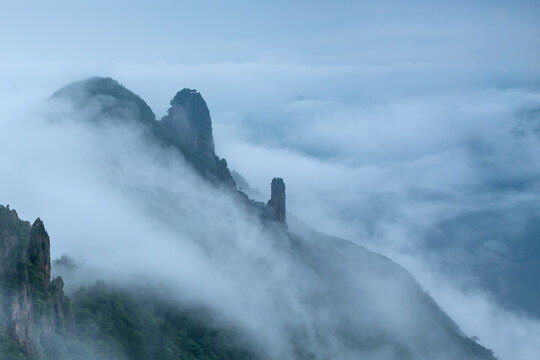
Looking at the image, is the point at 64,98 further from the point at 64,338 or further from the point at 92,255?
the point at 64,338

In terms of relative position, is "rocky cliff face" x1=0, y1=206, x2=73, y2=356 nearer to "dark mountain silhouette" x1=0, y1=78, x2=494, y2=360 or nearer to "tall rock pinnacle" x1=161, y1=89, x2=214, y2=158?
"dark mountain silhouette" x1=0, y1=78, x2=494, y2=360

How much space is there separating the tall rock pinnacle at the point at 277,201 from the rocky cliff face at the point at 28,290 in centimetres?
6319

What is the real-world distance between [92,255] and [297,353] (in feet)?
104

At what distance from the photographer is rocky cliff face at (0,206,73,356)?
47.5 m

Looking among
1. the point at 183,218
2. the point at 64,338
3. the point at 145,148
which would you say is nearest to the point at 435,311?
the point at 183,218

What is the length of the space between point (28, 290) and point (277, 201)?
70.1m

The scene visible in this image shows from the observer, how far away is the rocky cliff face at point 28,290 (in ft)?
156

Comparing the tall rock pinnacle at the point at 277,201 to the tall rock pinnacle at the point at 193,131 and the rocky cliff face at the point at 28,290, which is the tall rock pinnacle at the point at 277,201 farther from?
the rocky cliff face at the point at 28,290

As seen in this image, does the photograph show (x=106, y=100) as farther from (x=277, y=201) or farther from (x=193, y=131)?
(x=277, y=201)

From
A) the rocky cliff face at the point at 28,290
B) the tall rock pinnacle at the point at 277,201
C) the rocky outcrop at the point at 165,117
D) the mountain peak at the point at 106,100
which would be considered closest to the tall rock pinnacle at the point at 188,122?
the rocky outcrop at the point at 165,117

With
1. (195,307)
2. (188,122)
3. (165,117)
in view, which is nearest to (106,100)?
(165,117)

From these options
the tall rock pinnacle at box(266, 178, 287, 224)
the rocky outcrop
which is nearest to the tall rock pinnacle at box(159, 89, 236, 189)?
the rocky outcrop

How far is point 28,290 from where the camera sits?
51094 millimetres

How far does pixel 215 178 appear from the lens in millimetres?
121375
